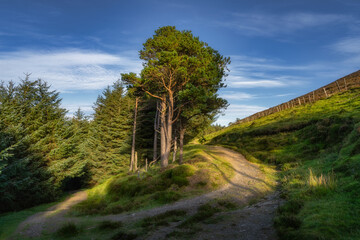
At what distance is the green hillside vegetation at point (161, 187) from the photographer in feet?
47.8

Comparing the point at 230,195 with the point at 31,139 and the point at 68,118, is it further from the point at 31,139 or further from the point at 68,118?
the point at 68,118

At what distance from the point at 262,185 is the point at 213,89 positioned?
12055 mm

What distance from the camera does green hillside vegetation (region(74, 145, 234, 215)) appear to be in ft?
47.8

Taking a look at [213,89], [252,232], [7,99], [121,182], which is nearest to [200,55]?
[213,89]

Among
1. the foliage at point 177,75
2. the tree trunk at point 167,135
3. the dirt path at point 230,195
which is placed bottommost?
the dirt path at point 230,195

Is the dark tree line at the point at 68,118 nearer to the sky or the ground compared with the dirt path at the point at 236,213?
nearer to the sky

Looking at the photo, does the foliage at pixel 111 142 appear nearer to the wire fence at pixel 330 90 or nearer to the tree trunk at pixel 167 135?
the tree trunk at pixel 167 135

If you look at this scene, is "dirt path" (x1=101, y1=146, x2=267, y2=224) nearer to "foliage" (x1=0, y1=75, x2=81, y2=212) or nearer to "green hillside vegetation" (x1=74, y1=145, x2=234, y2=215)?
"green hillside vegetation" (x1=74, y1=145, x2=234, y2=215)

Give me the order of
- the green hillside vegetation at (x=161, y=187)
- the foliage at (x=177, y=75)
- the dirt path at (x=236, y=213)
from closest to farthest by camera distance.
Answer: the dirt path at (x=236, y=213)
the green hillside vegetation at (x=161, y=187)
the foliage at (x=177, y=75)

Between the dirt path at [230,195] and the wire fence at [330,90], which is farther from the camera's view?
the wire fence at [330,90]

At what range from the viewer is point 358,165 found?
10.1 m

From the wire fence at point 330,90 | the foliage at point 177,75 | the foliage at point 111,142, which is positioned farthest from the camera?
the wire fence at point 330,90

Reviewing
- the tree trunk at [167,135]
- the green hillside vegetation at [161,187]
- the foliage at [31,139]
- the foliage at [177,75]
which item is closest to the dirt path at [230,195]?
the green hillside vegetation at [161,187]

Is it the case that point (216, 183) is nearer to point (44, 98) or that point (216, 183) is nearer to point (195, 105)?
point (195, 105)
